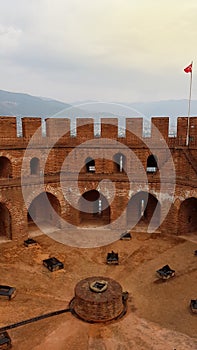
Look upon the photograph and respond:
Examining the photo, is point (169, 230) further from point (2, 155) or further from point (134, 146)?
point (2, 155)

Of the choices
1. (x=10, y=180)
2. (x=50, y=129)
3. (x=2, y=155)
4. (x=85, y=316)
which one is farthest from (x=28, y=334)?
(x=50, y=129)

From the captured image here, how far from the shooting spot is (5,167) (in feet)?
63.0

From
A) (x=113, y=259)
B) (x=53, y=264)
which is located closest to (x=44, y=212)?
(x=53, y=264)

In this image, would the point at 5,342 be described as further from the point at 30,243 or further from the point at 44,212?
the point at 44,212

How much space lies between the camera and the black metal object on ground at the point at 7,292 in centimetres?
1188

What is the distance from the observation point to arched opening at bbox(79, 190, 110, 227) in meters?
21.2

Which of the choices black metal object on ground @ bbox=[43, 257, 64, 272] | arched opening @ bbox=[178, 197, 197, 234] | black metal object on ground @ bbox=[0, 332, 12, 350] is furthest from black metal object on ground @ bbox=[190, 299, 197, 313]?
arched opening @ bbox=[178, 197, 197, 234]

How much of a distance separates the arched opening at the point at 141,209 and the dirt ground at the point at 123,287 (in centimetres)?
201

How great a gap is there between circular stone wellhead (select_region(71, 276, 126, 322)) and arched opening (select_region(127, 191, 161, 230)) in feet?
30.6

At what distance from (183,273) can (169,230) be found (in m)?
4.87

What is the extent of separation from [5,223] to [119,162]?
8.39 metres

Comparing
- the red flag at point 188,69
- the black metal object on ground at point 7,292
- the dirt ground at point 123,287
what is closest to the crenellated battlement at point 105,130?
the red flag at point 188,69

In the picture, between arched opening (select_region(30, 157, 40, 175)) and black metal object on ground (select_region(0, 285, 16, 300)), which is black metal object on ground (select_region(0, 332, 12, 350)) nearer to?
black metal object on ground (select_region(0, 285, 16, 300))

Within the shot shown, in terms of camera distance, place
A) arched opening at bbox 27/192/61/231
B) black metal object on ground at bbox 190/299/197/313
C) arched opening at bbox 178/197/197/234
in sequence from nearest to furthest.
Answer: black metal object on ground at bbox 190/299/197/313 < arched opening at bbox 178/197/197/234 < arched opening at bbox 27/192/61/231
